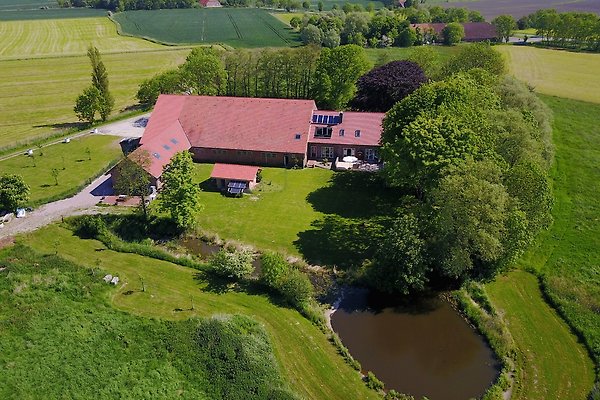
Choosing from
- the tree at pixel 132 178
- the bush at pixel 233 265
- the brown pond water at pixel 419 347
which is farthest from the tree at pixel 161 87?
the brown pond water at pixel 419 347

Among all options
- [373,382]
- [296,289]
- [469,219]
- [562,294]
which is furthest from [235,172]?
[562,294]

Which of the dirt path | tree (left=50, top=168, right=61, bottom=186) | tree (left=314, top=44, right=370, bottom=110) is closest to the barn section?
tree (left=314, top=44, right=370, bottom=110)

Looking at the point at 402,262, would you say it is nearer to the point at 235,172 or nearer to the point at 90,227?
the point at 235,172

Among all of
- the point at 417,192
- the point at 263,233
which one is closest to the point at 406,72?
the point at 417,192

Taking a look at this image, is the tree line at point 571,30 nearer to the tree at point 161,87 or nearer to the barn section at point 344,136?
the barn section at point 344,136

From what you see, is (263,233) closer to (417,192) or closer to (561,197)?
(417,192)
